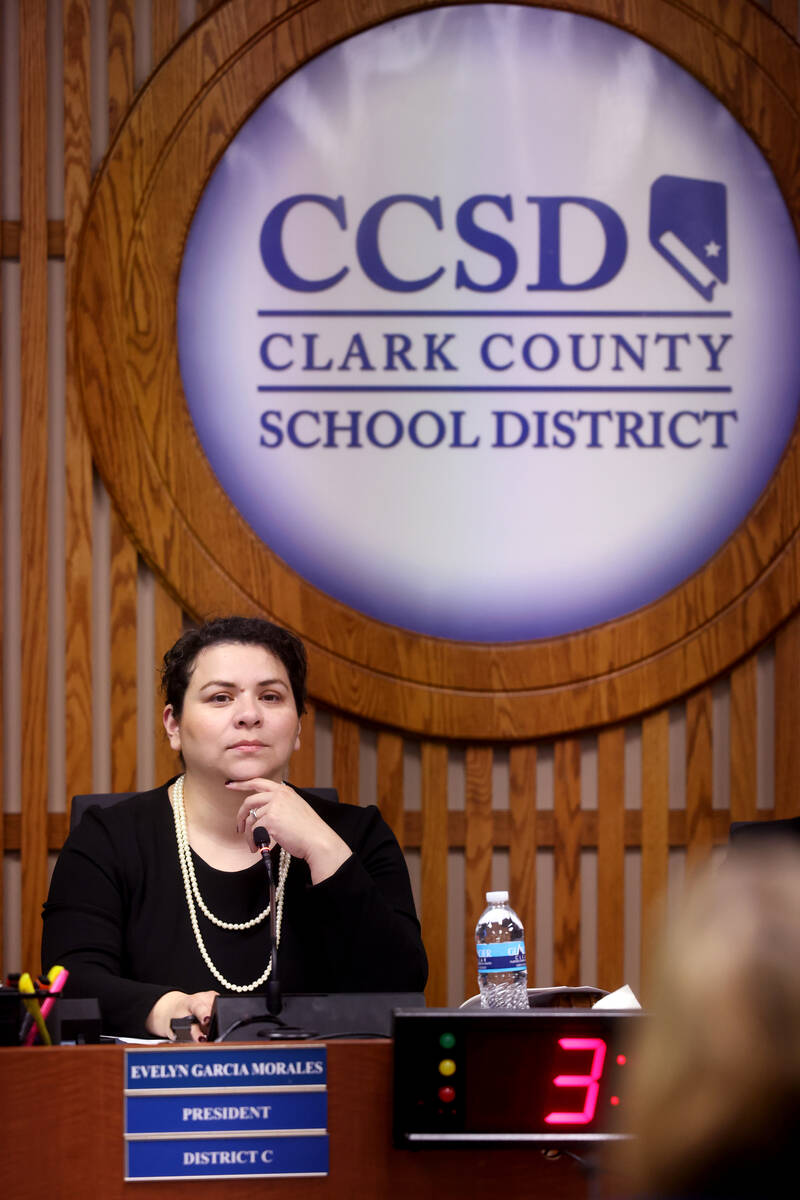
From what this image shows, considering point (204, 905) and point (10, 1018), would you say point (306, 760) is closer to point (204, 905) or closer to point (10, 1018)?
point (204, 905)

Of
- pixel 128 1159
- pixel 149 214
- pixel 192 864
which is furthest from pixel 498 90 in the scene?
pixel 128 1159

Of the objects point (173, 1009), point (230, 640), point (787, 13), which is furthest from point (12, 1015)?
point (787, 13)

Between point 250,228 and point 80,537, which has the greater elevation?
point 250,228

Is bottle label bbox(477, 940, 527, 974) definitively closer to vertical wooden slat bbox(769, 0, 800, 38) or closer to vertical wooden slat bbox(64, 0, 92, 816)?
vertical wooden slat bbox(64, 0, 92, 816)

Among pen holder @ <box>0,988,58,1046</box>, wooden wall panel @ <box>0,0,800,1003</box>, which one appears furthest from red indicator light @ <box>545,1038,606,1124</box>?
wooden wall panel @ <box>0,0,800,1003</box>

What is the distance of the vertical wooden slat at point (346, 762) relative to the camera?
10.6 feet

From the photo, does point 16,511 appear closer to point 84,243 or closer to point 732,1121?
point 84,243

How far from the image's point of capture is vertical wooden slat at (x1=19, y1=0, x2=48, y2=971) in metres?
3.20

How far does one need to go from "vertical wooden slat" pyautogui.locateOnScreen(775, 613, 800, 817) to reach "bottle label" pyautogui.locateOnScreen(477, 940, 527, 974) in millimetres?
1492

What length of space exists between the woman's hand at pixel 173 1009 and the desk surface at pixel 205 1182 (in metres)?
0.47

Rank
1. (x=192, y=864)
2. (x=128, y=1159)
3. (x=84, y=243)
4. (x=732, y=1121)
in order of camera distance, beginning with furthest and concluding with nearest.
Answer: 1. (x=84, y=243)
2. (x=192, y=864)
3. (x=128, y=1159)
4. (x=732, y=1121)

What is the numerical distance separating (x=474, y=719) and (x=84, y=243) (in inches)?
59.0

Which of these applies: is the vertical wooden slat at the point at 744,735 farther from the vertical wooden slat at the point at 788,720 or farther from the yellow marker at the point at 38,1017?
the yellow marker at the point at 38,1017

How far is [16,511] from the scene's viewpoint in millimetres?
3252
